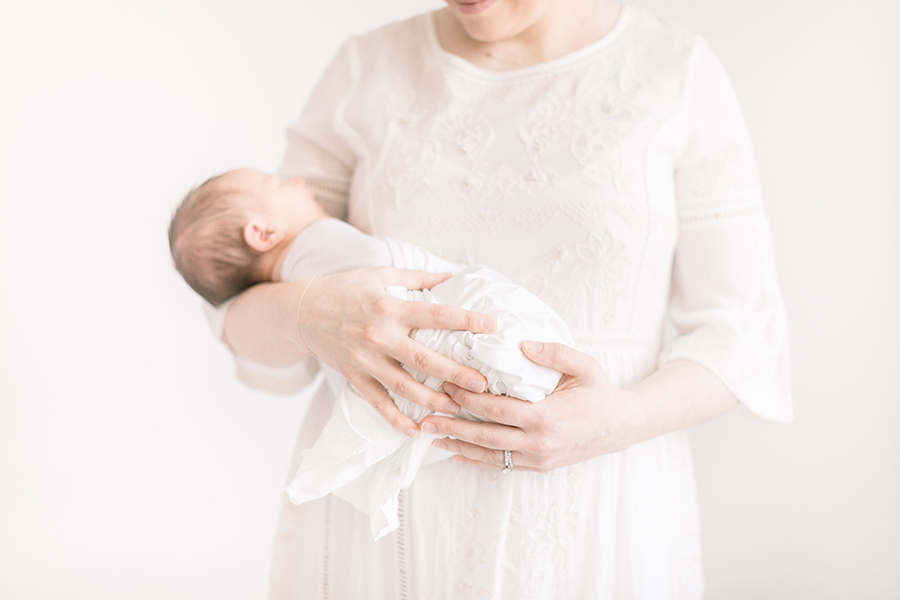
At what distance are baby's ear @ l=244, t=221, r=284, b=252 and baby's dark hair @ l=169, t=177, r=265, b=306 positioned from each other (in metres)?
0.02

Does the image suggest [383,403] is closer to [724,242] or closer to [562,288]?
[562,288]

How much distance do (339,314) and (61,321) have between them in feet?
4.19

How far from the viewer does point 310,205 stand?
4.00 feet

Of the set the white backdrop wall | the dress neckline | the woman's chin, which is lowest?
the white backdrop wall

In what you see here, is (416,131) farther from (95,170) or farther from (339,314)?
(95,170)

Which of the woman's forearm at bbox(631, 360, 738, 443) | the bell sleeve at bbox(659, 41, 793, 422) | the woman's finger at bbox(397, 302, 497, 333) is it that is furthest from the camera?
the bell sleeve at bbox(659, 41, 793, 422)

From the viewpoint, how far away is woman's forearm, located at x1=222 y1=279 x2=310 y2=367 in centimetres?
106

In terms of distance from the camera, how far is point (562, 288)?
1048mm

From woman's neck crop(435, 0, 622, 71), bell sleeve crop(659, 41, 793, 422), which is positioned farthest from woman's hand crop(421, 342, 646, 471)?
woman's neck crop(435, 0, 622, 71)

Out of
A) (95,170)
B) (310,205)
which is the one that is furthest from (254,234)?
(95,170)

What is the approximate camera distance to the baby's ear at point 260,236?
116cm

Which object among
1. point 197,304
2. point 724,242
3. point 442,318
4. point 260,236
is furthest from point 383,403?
point 197,304

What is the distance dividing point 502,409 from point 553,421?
0.23ft

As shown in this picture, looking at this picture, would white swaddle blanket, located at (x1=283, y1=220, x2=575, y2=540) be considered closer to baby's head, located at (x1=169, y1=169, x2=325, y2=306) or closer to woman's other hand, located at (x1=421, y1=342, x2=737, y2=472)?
woman's other hand, located at (x1=421, y1=342, x2=737, y2=472)
